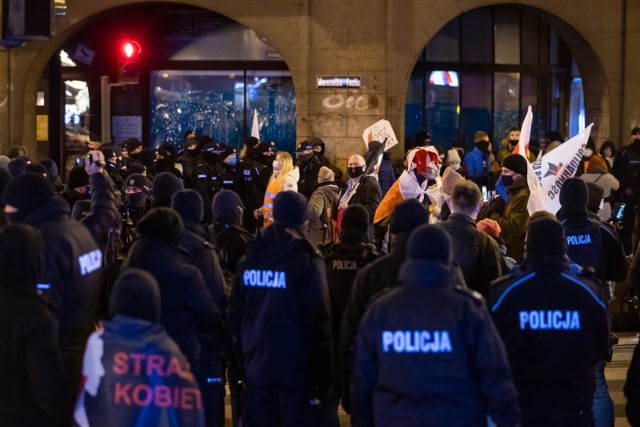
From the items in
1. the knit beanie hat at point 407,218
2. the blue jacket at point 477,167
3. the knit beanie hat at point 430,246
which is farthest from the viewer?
the blue jacket at point 477,167

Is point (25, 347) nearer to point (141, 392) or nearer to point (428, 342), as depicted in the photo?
point (141, 392)

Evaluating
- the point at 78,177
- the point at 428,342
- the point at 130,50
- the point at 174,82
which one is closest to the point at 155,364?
the point at 428,342

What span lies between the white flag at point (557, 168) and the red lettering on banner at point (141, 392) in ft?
23.3

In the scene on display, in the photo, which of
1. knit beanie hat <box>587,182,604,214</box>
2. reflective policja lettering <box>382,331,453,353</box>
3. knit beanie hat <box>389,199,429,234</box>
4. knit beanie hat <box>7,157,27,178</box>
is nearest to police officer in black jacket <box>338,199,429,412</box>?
knit beanie hat <box>389,199,429,234</box>

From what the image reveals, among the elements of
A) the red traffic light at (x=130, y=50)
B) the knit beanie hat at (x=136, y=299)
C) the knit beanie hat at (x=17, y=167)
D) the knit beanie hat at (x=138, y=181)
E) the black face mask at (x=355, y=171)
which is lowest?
the knit beanie hat at (x=136, y=299)

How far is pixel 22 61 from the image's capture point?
72.5ft

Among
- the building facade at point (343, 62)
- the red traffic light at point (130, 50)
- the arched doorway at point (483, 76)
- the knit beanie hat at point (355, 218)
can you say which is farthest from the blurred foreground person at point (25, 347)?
the arched doorway at point (483, 76)

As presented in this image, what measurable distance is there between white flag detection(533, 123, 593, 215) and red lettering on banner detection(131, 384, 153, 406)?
7.11m

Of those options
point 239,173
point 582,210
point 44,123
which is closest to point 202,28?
point 44,123

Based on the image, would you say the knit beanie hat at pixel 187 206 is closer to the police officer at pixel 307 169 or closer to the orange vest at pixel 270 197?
the orange vest at pixel 270 197

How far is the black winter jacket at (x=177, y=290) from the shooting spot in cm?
725

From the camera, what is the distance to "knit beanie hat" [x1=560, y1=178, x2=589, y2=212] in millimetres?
9059

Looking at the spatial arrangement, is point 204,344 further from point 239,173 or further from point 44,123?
point 44,123

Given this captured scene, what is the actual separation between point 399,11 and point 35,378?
54.9ft
